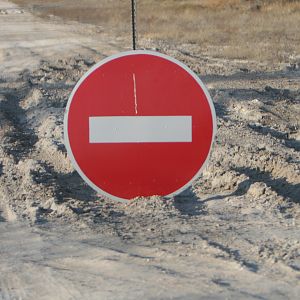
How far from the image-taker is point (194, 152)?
5332 millimetres

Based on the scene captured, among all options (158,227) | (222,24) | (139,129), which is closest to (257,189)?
(158,227)

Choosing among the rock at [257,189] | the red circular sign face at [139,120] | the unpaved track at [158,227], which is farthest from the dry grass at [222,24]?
the red circular sign face at [139,120]

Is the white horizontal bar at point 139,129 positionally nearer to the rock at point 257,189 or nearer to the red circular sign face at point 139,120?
the red circular sign face at point 139,120

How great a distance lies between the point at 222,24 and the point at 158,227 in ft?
81.1

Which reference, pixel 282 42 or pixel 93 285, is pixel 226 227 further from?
pixel 282 42

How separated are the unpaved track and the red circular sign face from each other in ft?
1.39

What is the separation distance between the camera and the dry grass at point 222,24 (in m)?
21.4

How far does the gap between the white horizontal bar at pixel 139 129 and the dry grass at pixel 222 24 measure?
13683 millimetres

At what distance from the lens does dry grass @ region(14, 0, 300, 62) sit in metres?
21.4

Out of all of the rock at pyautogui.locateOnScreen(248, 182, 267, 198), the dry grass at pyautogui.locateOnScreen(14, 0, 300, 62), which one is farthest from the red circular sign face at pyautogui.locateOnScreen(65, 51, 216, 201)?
the dry grass at pyautogui.locateOnScreen(14, 0, 300, 62)

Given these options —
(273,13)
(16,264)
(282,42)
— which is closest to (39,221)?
(16,264)

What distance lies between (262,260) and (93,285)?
0.97 meters

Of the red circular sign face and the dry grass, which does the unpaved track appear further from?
the dry grass

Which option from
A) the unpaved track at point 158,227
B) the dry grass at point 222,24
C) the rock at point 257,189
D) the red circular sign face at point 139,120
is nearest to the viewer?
the unpaved track at point 158,227
